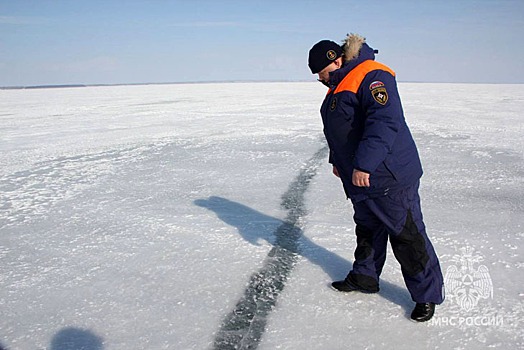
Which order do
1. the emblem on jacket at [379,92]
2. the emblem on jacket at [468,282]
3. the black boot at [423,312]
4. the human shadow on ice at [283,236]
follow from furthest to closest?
1. the human shadow on ice at [283,236]
2. the emblem on jacket at [468,282]
3. the black boot at [423,312]
4. the emblem on jacket at [379,92]

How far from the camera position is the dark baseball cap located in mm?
1752

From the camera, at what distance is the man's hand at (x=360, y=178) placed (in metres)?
1.71

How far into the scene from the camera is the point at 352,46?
1742 mm

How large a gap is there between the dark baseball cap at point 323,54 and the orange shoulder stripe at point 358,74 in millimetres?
104

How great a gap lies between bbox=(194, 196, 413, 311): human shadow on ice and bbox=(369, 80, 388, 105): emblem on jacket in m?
0.93

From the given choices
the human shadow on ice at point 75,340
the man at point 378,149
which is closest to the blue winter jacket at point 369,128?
the man at point 378,149

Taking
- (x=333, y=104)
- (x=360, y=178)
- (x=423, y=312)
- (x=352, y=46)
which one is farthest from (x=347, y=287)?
(x=352, y=46)

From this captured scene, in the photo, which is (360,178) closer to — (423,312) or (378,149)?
(378,149)

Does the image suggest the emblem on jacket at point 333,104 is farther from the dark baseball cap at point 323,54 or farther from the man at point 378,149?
the dark baseball cap at point 323,54

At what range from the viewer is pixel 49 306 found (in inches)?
76.7

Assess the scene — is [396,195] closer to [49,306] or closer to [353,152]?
[353,152]

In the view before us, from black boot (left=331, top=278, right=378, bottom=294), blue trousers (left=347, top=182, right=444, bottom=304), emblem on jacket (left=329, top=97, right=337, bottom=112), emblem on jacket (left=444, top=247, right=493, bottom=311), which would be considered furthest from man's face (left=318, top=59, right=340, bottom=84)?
emblem on jacket (left=444, top=247, right=493, bottom=311)

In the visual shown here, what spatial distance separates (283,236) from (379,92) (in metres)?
1.33

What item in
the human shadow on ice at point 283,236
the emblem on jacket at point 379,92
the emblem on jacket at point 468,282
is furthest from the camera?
the human shadow on ice at point 283,236
